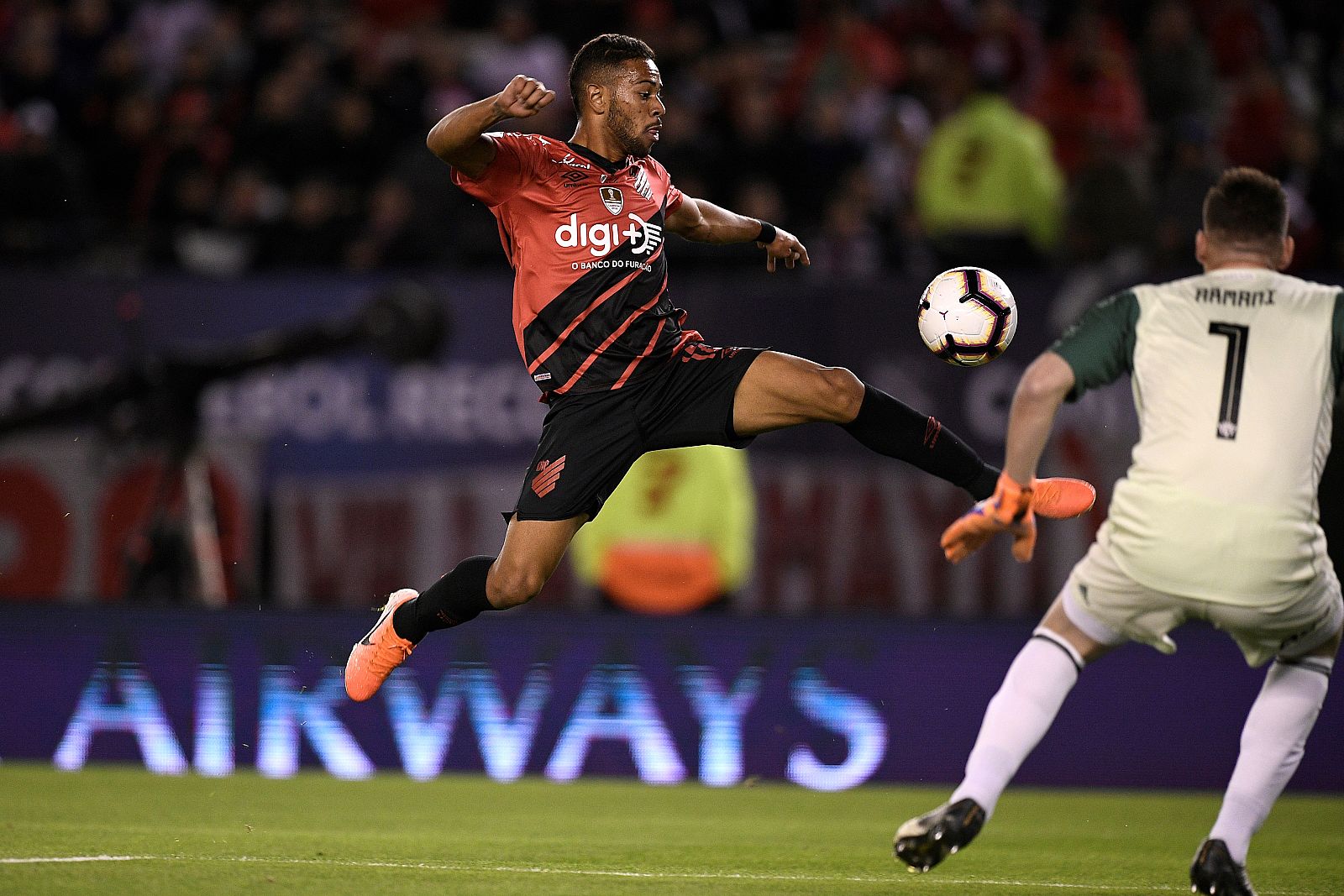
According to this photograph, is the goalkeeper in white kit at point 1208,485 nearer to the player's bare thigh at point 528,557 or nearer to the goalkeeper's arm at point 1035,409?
the goalkeeper's arm at point 1035,409

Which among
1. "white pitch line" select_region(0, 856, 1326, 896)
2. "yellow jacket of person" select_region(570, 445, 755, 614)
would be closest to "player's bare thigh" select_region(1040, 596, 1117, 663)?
"white pitch line" select_region(0, 856, 1326, 896)

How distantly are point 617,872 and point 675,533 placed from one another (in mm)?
4638

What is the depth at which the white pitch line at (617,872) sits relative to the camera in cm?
545

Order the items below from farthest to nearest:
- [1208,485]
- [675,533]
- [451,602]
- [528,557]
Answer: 1. [675,533]
2. [451,602]
3. [528,557]
4. [1208,485]

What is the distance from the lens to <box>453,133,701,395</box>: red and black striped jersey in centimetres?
605

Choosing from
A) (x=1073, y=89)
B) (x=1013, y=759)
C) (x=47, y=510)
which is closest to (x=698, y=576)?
(x=47, y=510)

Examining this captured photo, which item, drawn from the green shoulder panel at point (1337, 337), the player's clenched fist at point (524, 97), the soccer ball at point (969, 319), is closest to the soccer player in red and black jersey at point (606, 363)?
the soccer ball at point (969, 319)

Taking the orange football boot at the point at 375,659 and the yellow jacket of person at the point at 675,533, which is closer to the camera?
the orange football boot at the point at 375,659

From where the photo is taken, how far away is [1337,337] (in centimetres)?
472

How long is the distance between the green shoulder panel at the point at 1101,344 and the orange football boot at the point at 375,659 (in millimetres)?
2674

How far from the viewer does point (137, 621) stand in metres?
8.82

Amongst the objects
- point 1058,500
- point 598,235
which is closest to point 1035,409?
point 1058,500

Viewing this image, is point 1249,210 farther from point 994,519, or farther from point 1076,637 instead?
point 1076,637

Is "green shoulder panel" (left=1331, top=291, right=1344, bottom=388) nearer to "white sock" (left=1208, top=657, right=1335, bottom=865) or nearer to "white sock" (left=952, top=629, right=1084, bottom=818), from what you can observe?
"white sock" (left=1208, top=657, right=1335, bottom=865)
